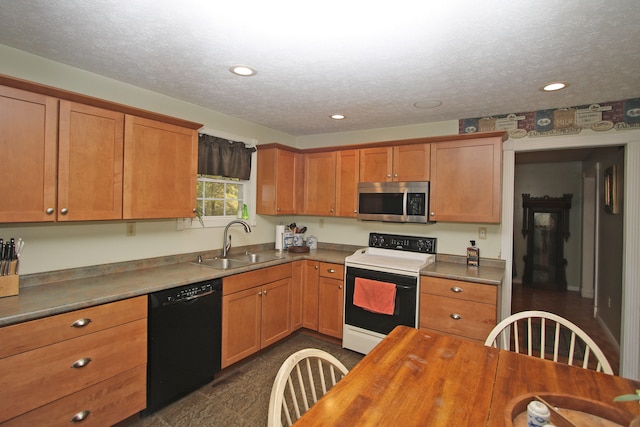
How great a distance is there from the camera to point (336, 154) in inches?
144

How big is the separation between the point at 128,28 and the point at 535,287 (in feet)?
23.3

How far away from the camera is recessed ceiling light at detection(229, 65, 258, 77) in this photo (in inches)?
83.4

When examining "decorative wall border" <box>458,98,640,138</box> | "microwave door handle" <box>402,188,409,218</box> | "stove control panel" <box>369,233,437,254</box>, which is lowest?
"stove control panel" <box>369,233,437,254</box>

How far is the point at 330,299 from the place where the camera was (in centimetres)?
335

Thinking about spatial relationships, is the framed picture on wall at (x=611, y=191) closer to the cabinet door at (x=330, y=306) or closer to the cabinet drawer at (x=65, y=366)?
the cabinet door at (x=330, y=306)

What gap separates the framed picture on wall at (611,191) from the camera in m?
3.57

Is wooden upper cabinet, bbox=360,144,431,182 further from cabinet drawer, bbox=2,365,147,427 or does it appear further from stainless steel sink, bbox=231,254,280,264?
cabinet drawer, bbox=2,365,147,427

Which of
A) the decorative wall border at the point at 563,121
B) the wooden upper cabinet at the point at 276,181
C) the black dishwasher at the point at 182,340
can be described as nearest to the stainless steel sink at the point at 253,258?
the wooden upper cabinet at the point at 276,181

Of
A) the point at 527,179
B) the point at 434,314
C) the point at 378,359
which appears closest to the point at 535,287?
the point at 527,179

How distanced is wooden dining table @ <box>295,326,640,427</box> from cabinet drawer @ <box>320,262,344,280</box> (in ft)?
5.79

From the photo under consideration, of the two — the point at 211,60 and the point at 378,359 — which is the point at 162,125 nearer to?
the point at 211,60

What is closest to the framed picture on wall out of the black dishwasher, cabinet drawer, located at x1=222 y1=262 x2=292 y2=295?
cabinet drawer, located at x1=222 y1=262 x2=292 y2=295

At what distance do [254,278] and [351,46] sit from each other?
2.03m

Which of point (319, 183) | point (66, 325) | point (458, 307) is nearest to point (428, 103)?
point (319, 183)
